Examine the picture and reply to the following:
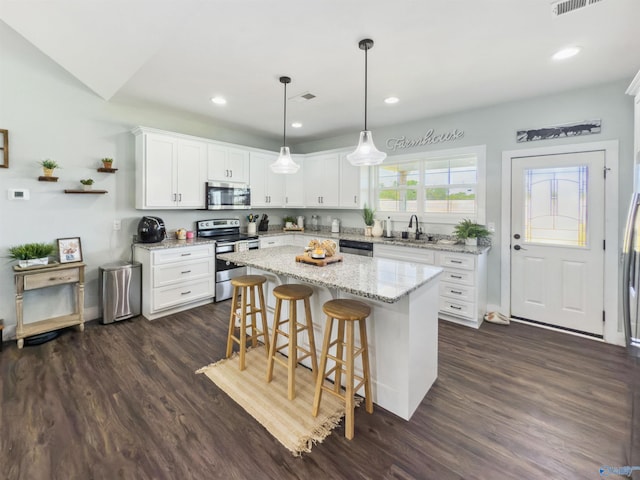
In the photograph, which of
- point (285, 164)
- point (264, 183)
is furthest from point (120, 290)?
point (264, 183)

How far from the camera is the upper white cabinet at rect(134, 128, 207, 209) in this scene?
368 cm

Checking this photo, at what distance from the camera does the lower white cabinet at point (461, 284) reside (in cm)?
342

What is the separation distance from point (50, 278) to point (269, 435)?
289 centimetres

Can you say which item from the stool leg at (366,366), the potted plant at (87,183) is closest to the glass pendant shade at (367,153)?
the stool leg at (366,366)

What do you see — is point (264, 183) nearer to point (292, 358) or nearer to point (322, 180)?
point (322, 180)

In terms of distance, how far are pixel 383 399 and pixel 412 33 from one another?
2.72 m

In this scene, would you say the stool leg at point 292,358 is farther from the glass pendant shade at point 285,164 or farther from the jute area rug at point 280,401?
the glass pendant shade at point 285,164

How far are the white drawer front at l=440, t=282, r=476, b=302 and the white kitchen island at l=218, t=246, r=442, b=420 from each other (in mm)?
1402

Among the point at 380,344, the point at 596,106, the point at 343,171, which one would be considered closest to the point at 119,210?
the point at 343,171

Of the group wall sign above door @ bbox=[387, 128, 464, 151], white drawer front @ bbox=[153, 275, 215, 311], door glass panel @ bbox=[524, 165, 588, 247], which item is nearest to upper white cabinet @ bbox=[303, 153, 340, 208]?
wall sign above door @ bbox=[387, 128, 464, 151]

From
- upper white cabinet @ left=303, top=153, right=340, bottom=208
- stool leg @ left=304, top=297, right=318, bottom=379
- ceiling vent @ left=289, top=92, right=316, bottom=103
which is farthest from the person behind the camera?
upper white cabinet @ left=303, top=153, right=340, bottom=208

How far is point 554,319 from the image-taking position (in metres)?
3.38

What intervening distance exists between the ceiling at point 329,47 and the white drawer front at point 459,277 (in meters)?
2.07

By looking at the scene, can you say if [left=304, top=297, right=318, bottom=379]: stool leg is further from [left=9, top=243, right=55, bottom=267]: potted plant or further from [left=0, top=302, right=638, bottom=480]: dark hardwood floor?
[left=9, top=243, right=55, bottom=267]: potted plant
